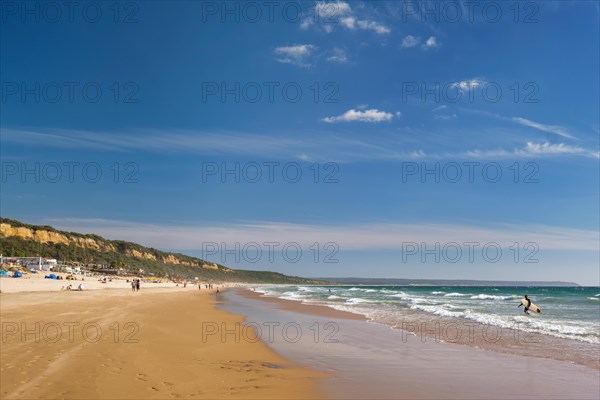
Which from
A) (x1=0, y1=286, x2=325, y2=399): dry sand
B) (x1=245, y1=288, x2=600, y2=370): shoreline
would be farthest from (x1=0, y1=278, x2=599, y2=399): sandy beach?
(x1=245, y1=288, x2=600, y2=370): shoreline

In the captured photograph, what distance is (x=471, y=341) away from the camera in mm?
16781

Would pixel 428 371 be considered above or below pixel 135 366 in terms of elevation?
below

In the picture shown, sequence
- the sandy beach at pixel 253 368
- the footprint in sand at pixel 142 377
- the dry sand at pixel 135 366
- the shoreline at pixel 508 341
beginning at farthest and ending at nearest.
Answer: the shoreline at pixel 508 341
the footprint in sand at pixel 142 377
the sandy beach at pixel 253 368
the dry sand at pixel 135 366

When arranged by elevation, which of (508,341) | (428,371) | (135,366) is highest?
(135,366)

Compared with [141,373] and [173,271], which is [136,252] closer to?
[173,271]

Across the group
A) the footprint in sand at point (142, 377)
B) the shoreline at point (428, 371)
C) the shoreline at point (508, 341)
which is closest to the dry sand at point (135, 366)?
the footprint in sand at point (142, 377)

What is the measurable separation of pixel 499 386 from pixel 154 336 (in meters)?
11.3

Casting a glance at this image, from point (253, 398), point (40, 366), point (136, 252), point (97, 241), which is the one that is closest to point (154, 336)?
point (40, 366)

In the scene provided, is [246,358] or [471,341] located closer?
[246,358]

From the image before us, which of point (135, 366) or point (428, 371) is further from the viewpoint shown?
point (428, 371)

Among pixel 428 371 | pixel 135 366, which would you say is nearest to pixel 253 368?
pixel 135 366

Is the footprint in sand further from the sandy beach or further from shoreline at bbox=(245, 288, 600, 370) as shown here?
shoreline at bbox=(245, 288, 600, 370)

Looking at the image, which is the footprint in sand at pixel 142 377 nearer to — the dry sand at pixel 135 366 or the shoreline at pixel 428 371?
the dry sand at pixel 135 366

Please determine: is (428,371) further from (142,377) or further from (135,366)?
(135,366)
